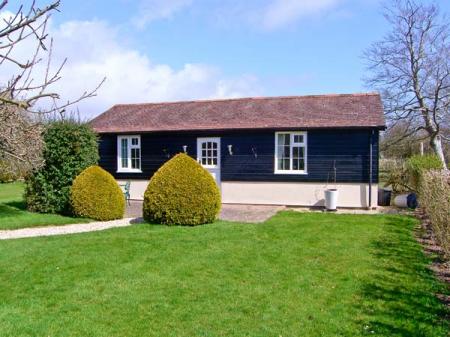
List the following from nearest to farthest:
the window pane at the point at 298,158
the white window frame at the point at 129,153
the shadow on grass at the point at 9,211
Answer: the shadow on grass at the point at 9,211 < the window pane at the point at 298,158 < the white window frame at the point at 129,153

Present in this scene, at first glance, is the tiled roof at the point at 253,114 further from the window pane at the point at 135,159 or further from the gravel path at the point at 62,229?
the gravel path at the point at 62,229

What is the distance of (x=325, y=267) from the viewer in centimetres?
757

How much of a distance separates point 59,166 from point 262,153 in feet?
23.7

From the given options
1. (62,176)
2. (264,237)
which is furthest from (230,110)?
(264,237)

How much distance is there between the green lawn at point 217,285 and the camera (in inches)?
197

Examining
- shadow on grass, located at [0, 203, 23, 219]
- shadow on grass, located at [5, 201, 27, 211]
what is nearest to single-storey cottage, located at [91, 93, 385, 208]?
shadow on grass, located at [5, 201, 27, 211]

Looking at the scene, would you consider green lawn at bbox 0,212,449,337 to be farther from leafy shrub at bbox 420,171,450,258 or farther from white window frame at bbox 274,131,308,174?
white window frame at bbox 274,131,308,174

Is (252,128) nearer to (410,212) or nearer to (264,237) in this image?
(410,212)

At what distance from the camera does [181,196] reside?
11562mm

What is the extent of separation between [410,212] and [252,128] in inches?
247

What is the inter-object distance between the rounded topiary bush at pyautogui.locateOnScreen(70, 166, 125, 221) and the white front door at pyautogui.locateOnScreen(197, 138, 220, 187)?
5.12 metres

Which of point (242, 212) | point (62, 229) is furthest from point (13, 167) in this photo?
point (242, 212)

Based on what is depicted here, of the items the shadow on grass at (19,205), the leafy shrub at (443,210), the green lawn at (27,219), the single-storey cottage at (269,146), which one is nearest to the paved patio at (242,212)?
the single-storey cottage at (269,146)

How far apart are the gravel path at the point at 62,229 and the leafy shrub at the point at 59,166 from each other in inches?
73.5
